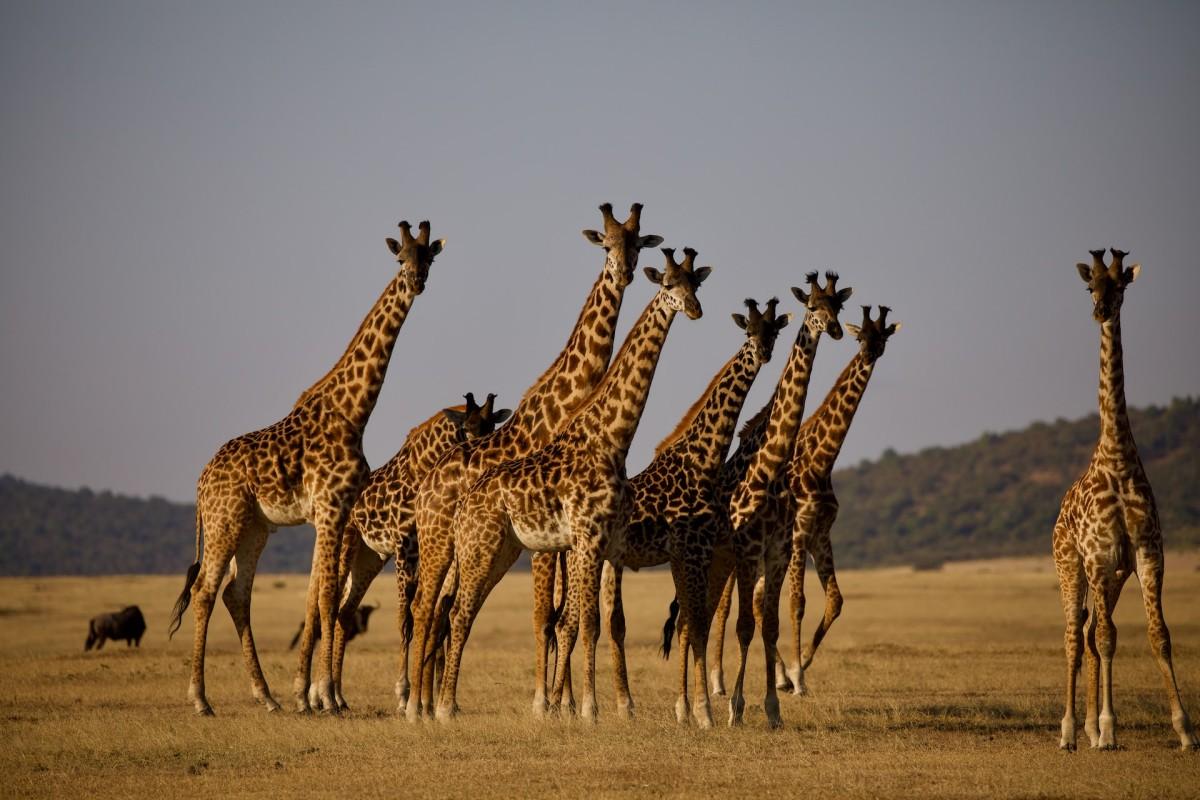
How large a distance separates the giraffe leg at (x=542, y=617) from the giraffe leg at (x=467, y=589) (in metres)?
0.80

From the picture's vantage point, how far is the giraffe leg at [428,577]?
15.3 metres

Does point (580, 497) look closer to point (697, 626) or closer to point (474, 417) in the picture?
Result: point (697, 626)

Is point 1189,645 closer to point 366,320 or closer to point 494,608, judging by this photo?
point 366,320

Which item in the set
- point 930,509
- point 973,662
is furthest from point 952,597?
point 930,509

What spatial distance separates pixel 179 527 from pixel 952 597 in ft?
287

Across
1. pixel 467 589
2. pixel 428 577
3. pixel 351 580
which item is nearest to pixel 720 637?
pixel 428 577

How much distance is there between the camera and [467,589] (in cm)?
1480

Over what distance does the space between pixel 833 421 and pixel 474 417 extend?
4333 millimetres

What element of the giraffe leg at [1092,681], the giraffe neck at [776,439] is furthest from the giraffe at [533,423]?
the giraffe leg at [1092,681]

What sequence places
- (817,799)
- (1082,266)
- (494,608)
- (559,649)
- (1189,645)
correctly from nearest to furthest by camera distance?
1. (817,799)
2. (1082,266)
3. (559,649)
4. (1189,645)
5. (494,608)

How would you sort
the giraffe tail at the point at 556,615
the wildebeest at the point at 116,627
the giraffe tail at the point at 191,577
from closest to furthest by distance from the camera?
the giraffe tail at the point at 556,615
the giraffe tail at the point at 191,577
the wildebeest at the point at 116,627

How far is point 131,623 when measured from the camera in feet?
93.8

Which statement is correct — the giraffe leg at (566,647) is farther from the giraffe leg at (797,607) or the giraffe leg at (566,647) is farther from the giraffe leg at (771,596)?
the giraffe leg at (797,607)

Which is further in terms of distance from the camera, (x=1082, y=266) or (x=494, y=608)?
(x=494, y=608)
